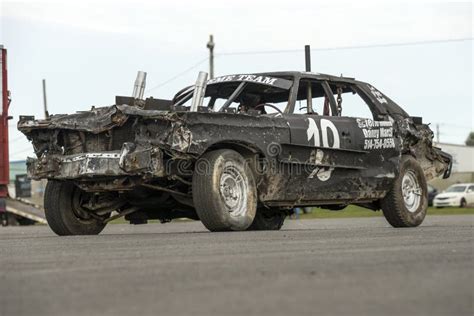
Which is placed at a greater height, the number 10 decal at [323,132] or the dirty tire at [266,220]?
the number 10 decal at [323,132]

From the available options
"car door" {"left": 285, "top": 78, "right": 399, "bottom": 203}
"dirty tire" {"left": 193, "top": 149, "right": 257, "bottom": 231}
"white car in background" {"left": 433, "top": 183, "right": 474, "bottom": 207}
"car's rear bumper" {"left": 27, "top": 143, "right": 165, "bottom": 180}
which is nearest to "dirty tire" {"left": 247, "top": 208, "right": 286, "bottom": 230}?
"car door" {"left": 285, "top": 78, "right": 399, "bottom": 203}

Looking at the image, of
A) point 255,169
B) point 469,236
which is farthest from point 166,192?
point 469,236

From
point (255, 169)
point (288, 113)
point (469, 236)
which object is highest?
point (288, 113)

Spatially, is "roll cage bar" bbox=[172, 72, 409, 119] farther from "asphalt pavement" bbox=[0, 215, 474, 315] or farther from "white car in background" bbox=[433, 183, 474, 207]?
"white car in background" bbox=[433, 183, 474, 207]

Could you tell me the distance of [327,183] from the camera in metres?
10.0

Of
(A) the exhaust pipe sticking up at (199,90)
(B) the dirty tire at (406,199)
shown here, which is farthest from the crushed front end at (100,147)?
(B) the dirty tire at (406,199)

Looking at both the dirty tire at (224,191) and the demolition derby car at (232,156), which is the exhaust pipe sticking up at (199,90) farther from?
the dirty tire at (224,191)

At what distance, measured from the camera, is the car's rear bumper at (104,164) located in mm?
8281

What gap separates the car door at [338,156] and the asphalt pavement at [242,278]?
242cm

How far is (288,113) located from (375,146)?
1.50m

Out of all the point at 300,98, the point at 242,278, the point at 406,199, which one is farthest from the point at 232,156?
the point at 242,278

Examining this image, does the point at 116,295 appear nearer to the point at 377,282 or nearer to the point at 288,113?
the point at 377,282

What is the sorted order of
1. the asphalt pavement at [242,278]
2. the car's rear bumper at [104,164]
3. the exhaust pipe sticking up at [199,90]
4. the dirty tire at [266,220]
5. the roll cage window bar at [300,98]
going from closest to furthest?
1. the asphalt pavement at [242,278]
2. the car's rear bumper at [104,164]
3. the exhaust pipe sticking up at [199,90]
4. the roll cage window bar at [300,98]
5. the dirty tire at [266,220]

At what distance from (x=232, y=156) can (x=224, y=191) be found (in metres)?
0.37
